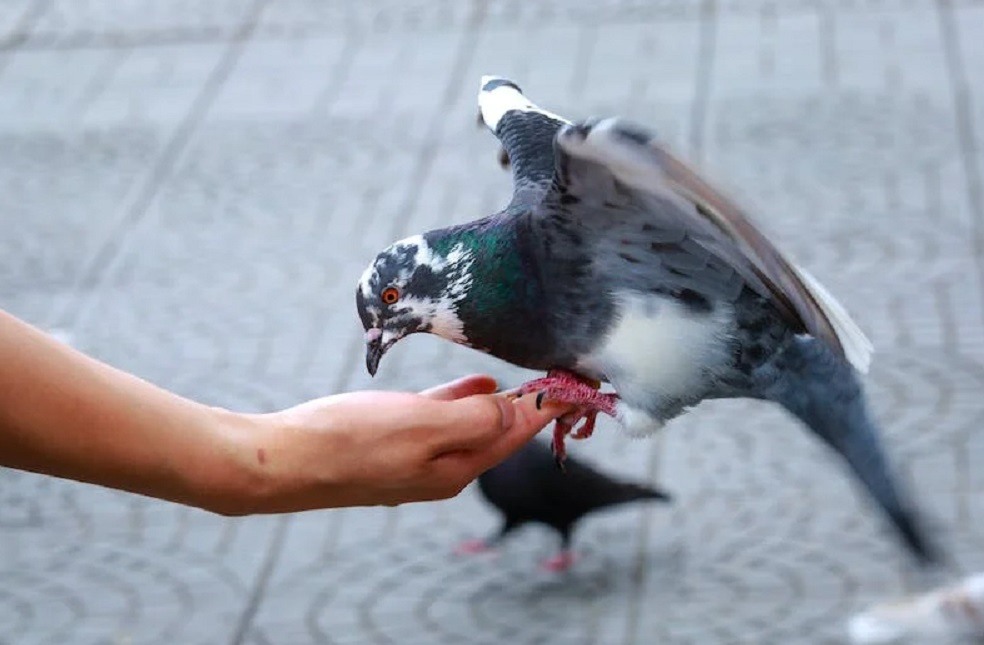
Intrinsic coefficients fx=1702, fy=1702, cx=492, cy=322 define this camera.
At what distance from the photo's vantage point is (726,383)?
307 centimetres

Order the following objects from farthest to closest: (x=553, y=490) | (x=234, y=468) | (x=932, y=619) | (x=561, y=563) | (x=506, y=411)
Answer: (x=561, y=563), (x=553, y=490), (x=932, y=619), (x=506, y=411), (x=234, y=468)

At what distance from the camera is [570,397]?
9.75 feet

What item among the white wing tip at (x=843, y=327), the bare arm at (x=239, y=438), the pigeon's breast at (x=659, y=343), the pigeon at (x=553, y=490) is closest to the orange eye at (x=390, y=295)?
the bare arm at (x=239, y=438)

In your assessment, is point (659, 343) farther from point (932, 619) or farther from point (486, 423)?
point (932, 619)

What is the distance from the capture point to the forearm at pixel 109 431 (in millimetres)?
2223

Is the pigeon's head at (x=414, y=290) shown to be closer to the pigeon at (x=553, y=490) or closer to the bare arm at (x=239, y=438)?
the bare arm at (x=239, y=438)

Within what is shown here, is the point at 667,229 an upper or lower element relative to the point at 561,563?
upper

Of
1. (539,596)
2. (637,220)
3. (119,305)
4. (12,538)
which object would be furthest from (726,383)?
(119,305)

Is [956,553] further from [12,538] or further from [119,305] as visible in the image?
[119,305]

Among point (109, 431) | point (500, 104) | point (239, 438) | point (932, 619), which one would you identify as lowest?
point (932, 619)

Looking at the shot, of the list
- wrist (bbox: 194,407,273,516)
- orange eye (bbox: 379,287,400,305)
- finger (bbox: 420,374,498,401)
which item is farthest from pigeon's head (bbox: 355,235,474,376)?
wrist (bbox: 194,407,273,516)

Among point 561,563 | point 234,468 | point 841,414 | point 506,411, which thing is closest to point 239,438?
point 234,468

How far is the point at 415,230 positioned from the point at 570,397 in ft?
10.4

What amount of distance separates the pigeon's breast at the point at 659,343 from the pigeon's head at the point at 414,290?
273mm
